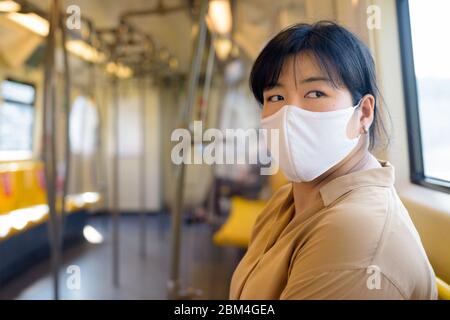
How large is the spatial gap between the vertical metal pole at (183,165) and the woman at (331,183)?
519mm

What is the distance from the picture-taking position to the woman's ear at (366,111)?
53cm

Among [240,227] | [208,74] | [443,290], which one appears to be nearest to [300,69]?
[443,290]

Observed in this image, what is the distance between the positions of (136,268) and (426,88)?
98.7 inches

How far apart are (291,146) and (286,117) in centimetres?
5

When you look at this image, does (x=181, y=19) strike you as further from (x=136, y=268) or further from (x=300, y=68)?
(x=300, y=68)

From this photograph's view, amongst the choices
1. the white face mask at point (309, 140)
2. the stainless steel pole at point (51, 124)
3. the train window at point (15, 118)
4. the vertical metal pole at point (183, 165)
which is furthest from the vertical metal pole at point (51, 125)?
the train window at point (15, 118)

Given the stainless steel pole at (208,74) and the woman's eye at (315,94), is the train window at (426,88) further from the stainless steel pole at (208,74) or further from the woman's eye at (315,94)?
the stainless steel pole at (208,74)

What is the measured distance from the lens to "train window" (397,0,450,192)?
0.56 meters

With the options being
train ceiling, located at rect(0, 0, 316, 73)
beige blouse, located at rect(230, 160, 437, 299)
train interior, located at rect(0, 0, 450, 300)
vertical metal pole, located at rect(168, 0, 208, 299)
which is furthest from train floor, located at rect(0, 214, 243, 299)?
train ceiling, located at rect(0, 0, 316, 73)

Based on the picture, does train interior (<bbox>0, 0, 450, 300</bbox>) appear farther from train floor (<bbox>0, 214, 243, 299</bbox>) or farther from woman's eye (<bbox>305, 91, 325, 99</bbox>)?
woman's eye (<bbox>305, 91, 325, 99</bbox>)

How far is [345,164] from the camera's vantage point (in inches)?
21.6

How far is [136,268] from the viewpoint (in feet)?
8.50

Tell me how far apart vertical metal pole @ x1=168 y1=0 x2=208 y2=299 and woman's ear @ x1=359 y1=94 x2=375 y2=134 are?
2.15 ft
